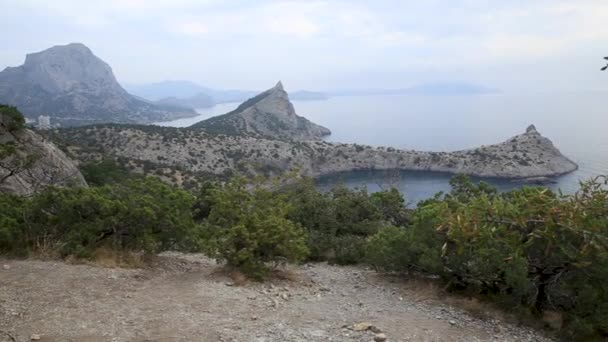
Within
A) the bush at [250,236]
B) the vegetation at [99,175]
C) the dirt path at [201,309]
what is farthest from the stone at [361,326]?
the vegetation at [99,175]

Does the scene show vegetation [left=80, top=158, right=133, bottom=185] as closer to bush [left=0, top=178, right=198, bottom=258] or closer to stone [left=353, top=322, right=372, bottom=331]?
bush [left=0, top=178, right=198, bottom=258]

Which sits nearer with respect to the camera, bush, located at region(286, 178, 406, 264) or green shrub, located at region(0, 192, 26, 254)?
green shrub, located at region(0, 192, 26, 254)

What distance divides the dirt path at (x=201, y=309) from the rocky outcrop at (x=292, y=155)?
160 ft

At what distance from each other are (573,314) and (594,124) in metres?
162

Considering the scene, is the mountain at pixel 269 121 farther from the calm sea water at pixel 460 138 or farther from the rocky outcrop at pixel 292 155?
the rocky outcrop at pixel 292 155

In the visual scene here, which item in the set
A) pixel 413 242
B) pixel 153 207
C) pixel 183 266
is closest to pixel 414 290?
pixel 413 242

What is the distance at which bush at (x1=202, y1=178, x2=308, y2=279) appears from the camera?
9977 mm

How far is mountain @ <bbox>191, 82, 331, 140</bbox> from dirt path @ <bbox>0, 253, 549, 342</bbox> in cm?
9423

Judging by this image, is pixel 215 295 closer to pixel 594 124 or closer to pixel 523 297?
pixel 523 297

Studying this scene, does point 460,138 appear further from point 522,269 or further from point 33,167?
point 522,269

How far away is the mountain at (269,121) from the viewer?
369 ft

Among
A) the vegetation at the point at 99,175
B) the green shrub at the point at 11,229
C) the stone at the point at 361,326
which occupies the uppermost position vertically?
the green shrub at the point at 11,229

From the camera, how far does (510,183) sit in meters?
77.1

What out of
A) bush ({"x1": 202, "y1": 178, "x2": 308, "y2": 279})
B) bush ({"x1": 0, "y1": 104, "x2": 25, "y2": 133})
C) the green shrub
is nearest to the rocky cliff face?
bush ({"x1": 0, "y1": 104, "x2": 25, "y2": 133})
